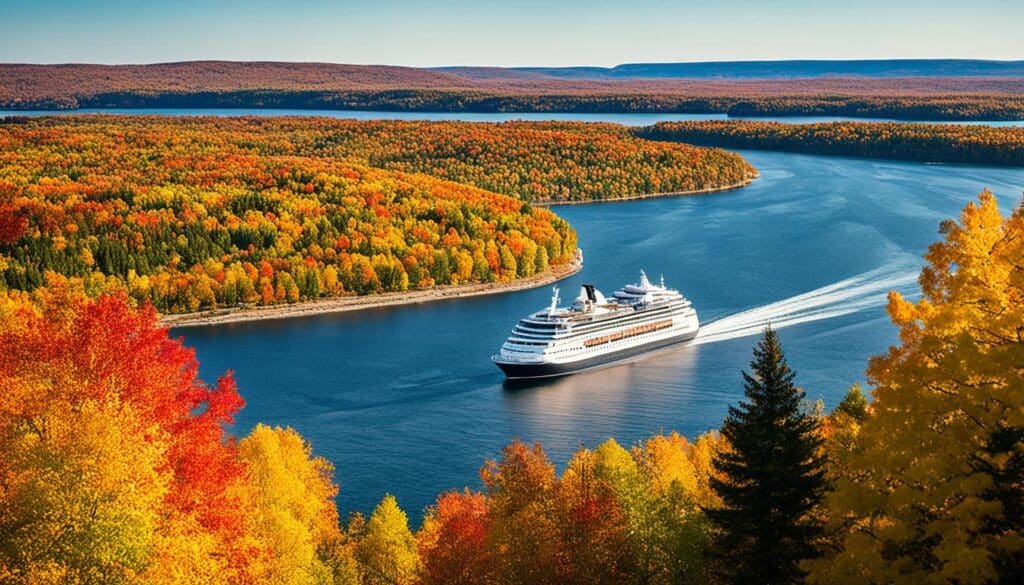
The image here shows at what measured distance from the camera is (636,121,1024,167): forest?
10656 centimetres

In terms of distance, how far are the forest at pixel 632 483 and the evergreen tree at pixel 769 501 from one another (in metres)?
0.02

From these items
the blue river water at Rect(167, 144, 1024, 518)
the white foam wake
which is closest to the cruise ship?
the blue river water at Rect(167, 144, 1024, 518)

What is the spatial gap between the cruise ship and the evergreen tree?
25.4 meters

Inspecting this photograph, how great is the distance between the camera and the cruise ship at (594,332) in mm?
37031

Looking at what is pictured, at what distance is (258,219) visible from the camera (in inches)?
2295

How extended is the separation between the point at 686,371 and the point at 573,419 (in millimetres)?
6479

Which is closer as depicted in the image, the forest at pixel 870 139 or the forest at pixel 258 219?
the forest at pixel 258 219

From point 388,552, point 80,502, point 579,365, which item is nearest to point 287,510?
point 388,552

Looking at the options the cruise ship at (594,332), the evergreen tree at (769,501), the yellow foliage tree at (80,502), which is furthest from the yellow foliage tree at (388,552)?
the cruise ship at (594,332)

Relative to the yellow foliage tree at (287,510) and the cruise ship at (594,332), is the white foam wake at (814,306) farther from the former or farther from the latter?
the yellow foliage tree at (287,510)

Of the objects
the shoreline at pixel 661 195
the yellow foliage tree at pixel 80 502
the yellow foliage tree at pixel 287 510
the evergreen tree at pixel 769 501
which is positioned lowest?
the shoreline at pixel 661 195

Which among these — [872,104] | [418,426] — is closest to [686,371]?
[418,426]

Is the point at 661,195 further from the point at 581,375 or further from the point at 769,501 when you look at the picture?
the point at 769,501

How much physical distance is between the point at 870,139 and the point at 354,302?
8316 cm
